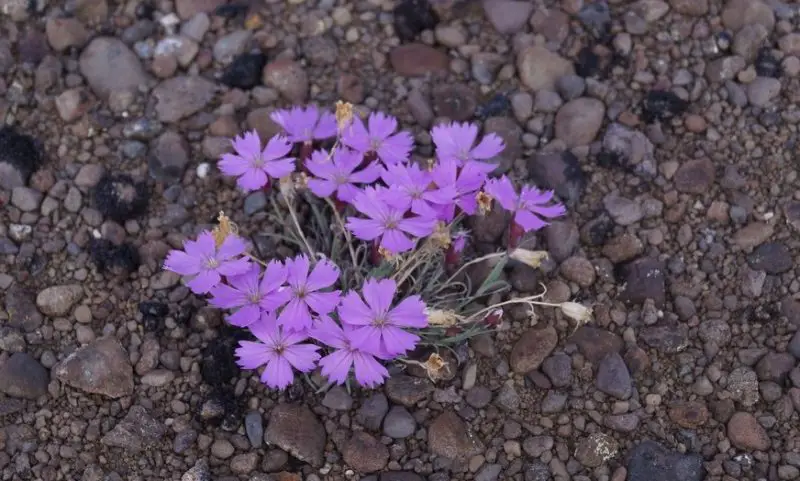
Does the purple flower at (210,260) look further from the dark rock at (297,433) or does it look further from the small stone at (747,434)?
the small stone at (747,434)

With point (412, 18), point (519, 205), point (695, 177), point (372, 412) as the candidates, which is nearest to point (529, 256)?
point (519, 205)

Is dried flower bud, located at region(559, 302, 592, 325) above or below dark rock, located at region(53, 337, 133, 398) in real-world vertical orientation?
above

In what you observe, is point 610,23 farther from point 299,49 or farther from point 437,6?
point 299,49

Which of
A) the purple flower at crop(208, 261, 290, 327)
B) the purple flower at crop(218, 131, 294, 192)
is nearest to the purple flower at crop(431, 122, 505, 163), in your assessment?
the purple flower at crop(218, 131, 294, 192)

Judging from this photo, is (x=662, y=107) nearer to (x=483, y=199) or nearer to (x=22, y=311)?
(x=483, y=199)

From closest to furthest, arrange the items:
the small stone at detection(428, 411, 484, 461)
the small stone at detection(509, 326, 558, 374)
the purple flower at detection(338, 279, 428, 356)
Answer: the purple flower at detection(338, 279, 428, 356) < the small stone at detection(428, 411, 484, 461) < the small stone at detection(509, 326, 558, 374)

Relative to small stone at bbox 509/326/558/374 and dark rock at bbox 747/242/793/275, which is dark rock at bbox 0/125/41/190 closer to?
small stone at bbox 509/326/558/374
